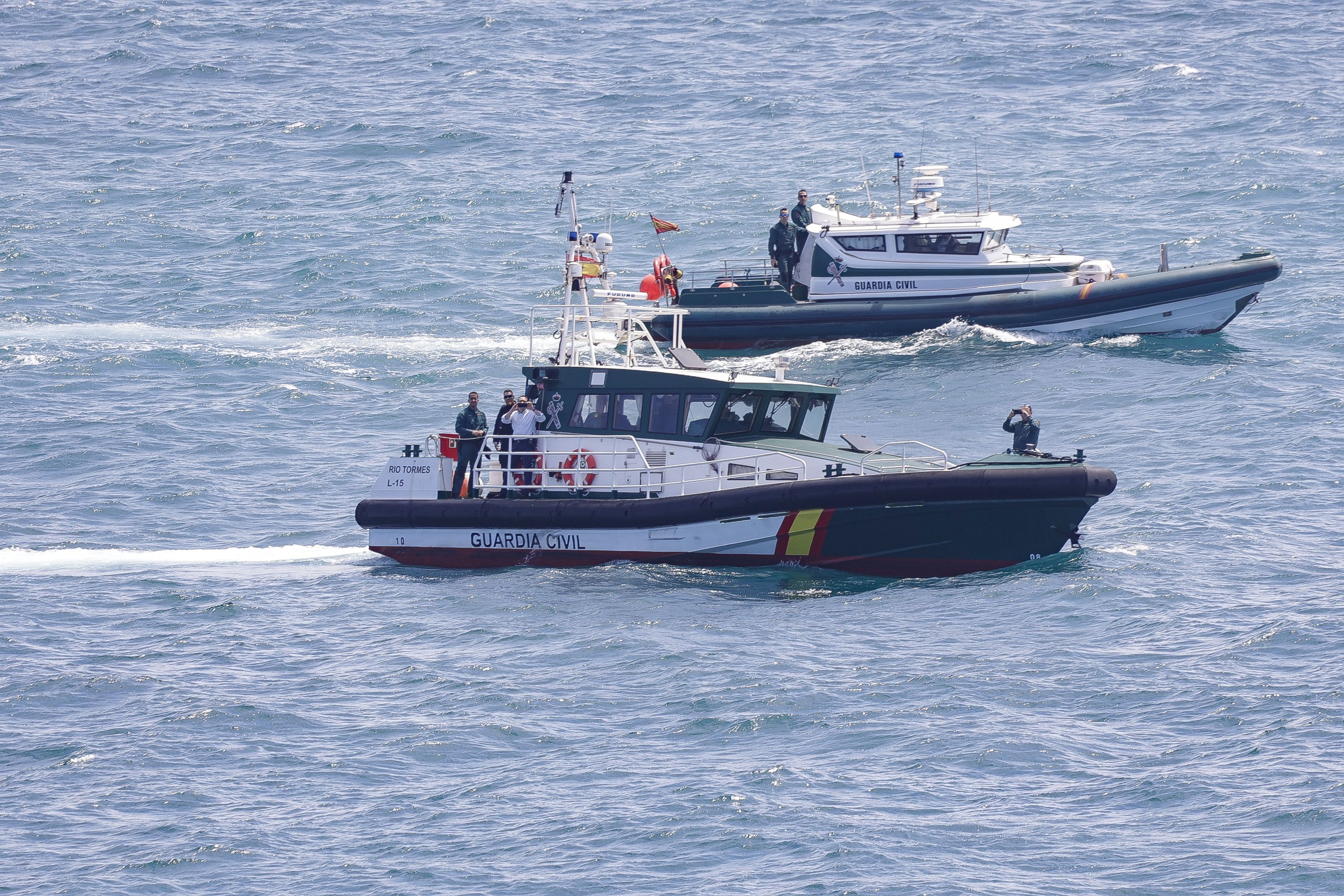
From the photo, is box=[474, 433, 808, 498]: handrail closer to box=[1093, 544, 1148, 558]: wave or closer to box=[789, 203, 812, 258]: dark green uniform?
box=[1093, 544, 1148, 558]: wave

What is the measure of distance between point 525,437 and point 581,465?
798 millimetres

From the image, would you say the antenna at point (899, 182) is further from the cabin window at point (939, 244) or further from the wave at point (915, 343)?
the wave at point (915, 343)

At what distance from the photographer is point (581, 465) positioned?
67.9 feet

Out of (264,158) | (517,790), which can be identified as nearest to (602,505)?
(517,790)

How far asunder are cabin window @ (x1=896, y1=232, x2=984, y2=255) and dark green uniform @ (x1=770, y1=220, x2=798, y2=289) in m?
2.14

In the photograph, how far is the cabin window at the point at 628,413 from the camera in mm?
20531

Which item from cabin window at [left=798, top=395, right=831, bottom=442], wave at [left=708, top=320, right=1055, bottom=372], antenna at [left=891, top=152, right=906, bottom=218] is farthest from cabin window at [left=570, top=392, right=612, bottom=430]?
antenna at [left=891, top=152, right=906, bottom=218]

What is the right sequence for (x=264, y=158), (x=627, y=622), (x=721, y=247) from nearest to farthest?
(x=627, y=622)
(x=721, y=247)
(x=264, y=158)

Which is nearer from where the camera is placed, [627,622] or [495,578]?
[627,622]

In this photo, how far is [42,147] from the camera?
52188 mm

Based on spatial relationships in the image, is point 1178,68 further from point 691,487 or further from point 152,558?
point 152,558

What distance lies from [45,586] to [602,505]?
748cm

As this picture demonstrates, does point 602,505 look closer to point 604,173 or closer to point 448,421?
point 448,421

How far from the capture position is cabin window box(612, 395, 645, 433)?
67.4ft
